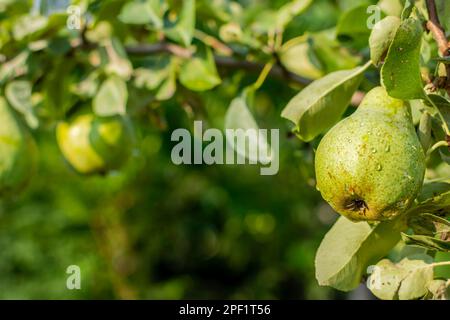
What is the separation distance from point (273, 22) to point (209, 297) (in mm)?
2348

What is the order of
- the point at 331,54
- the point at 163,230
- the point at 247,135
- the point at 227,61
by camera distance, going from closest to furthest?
the point at 247,135, the point at 331,54, the point at 227,61, the point at 163,230

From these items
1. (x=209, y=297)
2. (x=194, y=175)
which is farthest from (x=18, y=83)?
(x=209, y=297)

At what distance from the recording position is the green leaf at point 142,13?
123cm

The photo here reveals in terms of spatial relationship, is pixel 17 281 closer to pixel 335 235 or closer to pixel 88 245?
pixel 88 245

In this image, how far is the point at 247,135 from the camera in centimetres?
109

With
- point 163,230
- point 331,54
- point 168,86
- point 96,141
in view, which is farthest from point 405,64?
point 163,230

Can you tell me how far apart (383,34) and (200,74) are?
516 millimetres

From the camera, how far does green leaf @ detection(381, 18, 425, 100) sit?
2.33 feet

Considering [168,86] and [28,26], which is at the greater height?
[28,26]

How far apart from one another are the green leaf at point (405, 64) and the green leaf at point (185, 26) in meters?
0.50

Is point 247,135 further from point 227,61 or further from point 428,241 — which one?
point 428,241

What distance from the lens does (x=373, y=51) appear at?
0.78 m

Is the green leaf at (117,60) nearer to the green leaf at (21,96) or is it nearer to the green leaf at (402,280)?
the green leaf at (21,96)

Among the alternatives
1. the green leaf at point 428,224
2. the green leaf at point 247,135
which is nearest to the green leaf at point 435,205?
the green leaf at point 428,224
